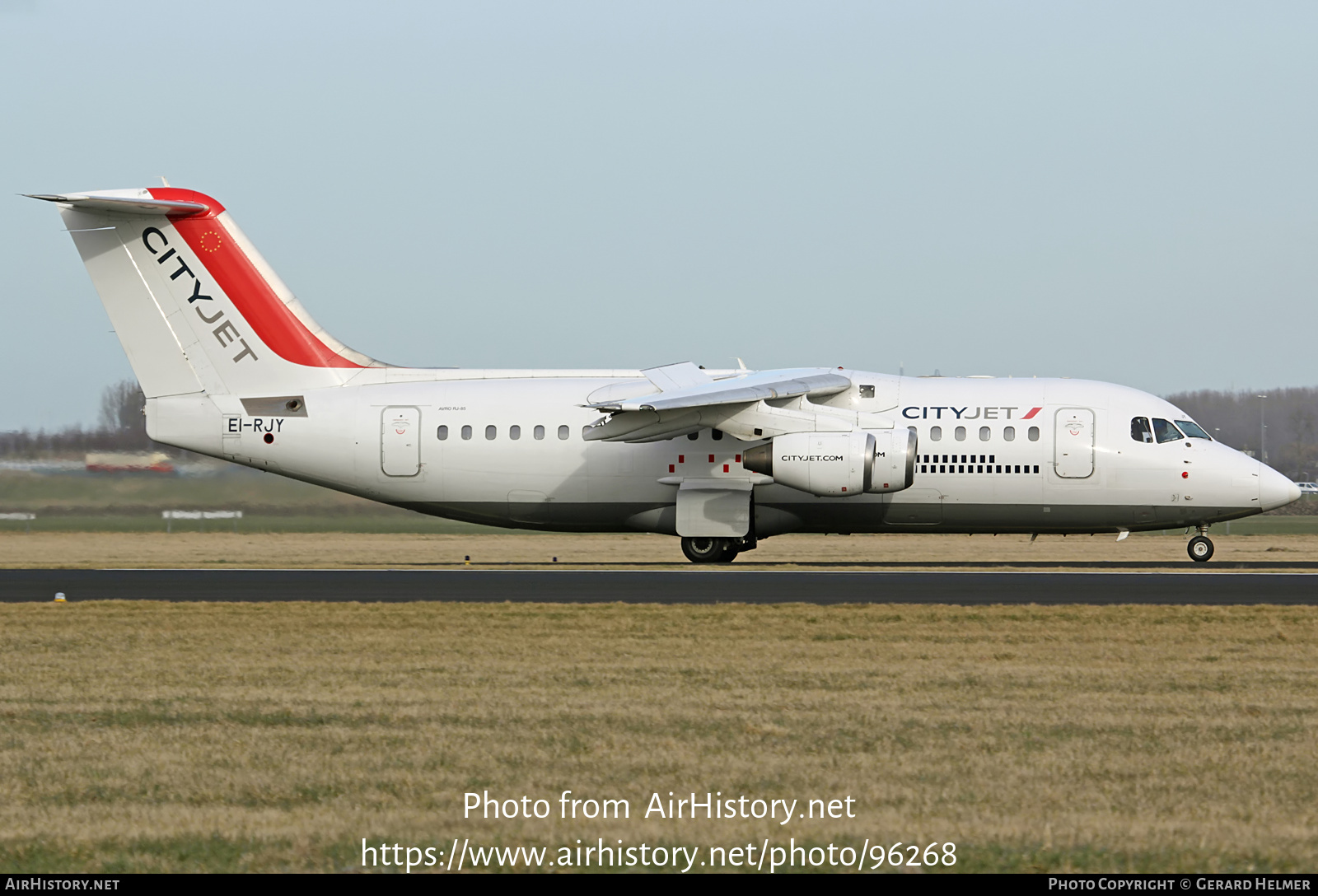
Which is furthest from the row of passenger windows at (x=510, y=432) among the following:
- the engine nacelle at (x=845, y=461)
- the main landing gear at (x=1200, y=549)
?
the main landing gear at (x=1200, y=549)

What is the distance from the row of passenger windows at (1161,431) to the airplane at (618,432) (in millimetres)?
36

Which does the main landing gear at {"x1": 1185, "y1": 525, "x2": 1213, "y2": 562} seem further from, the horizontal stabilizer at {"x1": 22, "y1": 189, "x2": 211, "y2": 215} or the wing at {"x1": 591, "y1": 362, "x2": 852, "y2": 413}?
the horizontal stabilizer at {"x1": 22, "y1": 189, "x2": 211, "y2": 215}

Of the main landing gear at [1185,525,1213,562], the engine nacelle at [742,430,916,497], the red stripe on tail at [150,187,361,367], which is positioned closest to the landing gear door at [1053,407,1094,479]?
the main landing gear at [1185,525,1213,562]

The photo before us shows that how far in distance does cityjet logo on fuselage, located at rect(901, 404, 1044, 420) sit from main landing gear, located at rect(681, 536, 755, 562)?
4.16 meters

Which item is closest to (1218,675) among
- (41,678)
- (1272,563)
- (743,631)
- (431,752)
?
(743,631)

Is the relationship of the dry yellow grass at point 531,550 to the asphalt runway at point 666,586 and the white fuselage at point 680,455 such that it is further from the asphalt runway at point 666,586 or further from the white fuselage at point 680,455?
the asphalt runway at point 666,586

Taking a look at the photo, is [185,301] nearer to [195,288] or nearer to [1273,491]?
[195,288]

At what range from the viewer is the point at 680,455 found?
1093 inches

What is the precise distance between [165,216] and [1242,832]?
26.0 meters

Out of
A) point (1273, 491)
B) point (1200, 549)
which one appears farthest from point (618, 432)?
point (1273, 491)

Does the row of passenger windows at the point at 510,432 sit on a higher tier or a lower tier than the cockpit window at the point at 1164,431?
lower

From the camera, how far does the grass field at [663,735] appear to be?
688 centimetres

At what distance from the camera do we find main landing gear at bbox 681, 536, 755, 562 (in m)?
27.8

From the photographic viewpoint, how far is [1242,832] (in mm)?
6844
